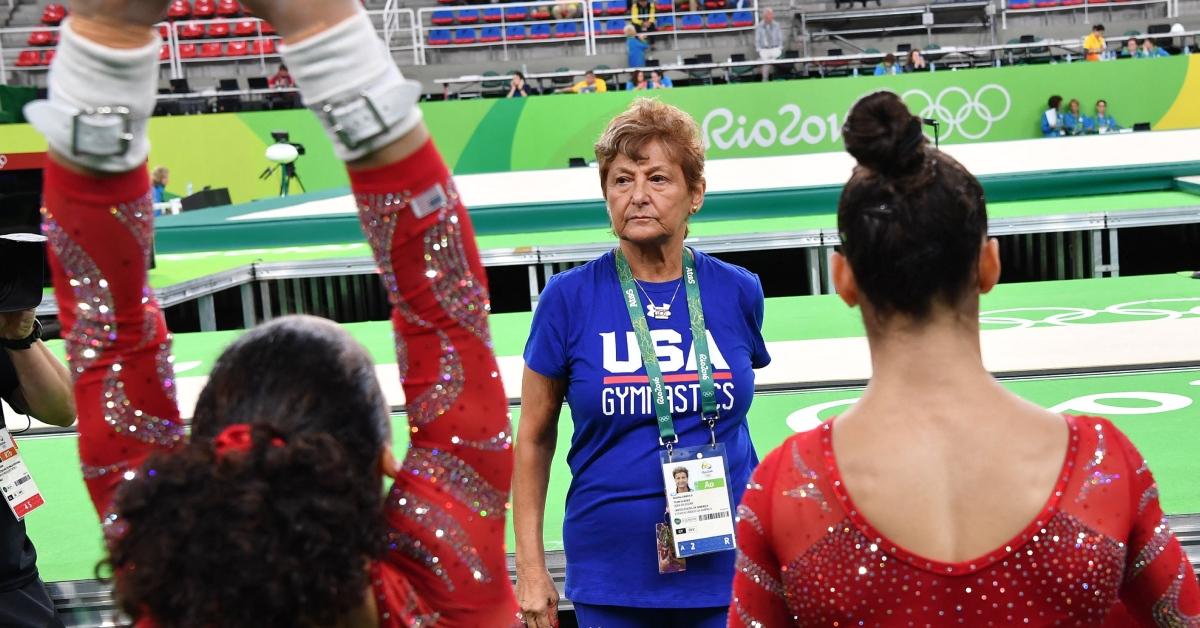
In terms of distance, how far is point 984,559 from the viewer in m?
1.09

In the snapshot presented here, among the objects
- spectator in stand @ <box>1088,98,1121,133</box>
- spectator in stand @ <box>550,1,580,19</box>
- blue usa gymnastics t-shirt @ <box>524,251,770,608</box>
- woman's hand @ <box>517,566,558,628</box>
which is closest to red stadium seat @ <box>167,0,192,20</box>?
spectator in stand @ <box>550,1,580,19</box>

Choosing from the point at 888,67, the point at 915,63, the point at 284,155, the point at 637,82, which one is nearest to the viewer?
the point at 284,155

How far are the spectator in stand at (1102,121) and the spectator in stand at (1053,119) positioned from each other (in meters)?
0.40

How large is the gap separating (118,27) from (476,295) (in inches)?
12.8

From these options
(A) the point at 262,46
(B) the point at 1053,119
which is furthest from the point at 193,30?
(B) the point at 1053,119

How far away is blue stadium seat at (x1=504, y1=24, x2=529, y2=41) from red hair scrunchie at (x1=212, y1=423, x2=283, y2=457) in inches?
698

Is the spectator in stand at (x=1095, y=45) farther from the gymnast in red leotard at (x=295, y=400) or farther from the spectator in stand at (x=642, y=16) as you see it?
the gymnast in red leotard at (x=295, y=400)

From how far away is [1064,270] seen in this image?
722 centimetres

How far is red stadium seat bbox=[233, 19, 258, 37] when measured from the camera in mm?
18406

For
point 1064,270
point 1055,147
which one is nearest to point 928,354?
point 1064,270

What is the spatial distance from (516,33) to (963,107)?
7.31m

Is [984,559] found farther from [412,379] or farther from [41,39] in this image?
[41,39]

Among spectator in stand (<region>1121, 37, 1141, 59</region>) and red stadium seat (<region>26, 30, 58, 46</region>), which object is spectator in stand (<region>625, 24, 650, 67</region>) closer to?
spectator in stand (<region>1121, 37, 1141, 59</region>)

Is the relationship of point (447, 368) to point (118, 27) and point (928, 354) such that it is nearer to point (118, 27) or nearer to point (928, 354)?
point (118, 27)
